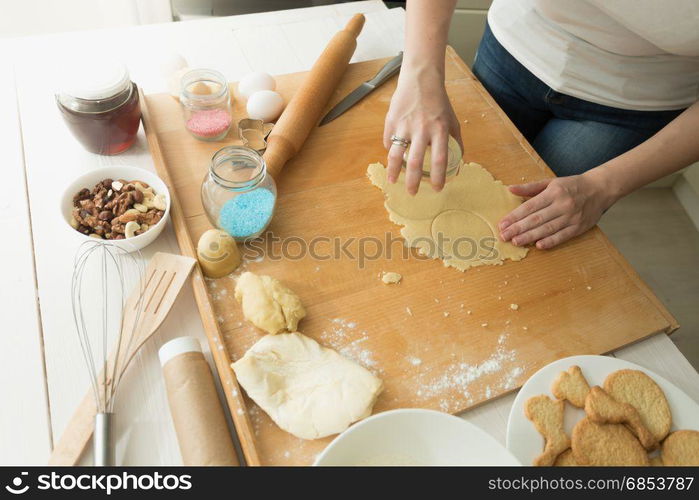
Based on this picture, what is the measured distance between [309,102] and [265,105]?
0.30 feet

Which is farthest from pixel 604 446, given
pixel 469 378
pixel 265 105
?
pixel 265 105

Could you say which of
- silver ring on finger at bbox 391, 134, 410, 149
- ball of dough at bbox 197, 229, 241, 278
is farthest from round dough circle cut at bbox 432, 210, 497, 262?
ball of dough at bbox 197, 229, 241, 278

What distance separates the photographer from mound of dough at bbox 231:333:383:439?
0.73 meters

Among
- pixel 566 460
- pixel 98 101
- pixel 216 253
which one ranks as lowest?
pixel 566 460

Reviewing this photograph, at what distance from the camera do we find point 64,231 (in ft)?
3.02

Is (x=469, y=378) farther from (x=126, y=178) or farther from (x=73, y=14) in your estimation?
(x=73, y=14)

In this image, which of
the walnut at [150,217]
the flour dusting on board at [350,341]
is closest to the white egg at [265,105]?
the walnut at [150,217]

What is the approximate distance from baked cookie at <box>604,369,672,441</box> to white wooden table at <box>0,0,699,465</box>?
0.27 feet

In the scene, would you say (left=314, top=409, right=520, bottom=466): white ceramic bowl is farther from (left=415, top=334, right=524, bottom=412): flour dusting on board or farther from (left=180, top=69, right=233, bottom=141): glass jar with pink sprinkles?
(left=180, top=69, right=233, bottom=141): glass jar with pink sprinkles

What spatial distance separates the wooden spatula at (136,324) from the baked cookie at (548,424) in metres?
0.55

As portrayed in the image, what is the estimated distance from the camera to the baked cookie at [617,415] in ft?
2.42

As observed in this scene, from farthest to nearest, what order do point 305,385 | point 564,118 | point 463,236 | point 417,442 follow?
1. point 564,118
2. point 463,236
3. point 305,385
4. point 417,442

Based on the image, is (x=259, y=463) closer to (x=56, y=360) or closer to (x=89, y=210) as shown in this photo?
(x=56, y=360)

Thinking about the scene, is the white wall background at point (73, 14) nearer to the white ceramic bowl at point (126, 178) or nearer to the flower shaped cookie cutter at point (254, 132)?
the flower shaped cookie cutter at point (254, 132)
